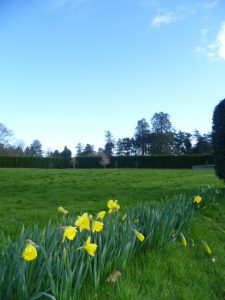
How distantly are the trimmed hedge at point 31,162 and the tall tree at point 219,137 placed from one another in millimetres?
43137

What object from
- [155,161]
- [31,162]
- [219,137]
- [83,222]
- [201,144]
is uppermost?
[201,144]

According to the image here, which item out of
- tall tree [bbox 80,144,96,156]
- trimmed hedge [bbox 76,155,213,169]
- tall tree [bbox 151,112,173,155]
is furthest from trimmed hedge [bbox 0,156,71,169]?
tall tree [bbox 80,144,96,156]

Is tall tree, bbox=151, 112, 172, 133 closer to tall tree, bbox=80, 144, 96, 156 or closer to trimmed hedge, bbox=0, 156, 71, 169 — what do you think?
tall tree, bbox=80, 144, 96, 156

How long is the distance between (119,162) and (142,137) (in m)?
27.3

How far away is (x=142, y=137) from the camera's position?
87.2 m

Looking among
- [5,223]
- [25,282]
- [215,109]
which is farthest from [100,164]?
[25,282]

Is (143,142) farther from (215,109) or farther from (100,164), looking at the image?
(215,109)

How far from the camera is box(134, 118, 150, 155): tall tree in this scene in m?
86.1

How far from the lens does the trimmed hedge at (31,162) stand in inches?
2002

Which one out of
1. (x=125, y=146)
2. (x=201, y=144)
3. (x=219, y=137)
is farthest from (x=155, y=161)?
(x=219, y=137)

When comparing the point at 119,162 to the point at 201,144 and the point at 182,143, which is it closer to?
the point at 201,144

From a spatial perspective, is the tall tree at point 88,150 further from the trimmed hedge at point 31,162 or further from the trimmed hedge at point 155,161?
the trimmed hedge at point 31,162

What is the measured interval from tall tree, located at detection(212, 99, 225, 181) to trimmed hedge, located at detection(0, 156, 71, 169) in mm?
43137

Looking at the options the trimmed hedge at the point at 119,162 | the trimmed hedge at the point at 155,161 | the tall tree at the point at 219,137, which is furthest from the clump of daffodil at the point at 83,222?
the trimmed hedge at the point at 155,161
